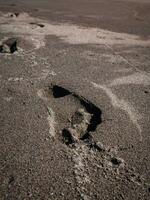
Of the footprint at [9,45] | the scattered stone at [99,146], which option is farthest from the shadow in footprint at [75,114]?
the footprint at [9,45]

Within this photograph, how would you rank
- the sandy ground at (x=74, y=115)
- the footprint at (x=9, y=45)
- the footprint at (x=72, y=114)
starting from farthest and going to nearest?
the footprint at (x=9, y=45)
the footprint at (x=72, y=114)
the sandy ground at (x=74, y=115)

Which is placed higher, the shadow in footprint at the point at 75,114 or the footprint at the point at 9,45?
the footprint at the point at 9,45

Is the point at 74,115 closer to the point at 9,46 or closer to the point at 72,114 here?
the point at 72,114

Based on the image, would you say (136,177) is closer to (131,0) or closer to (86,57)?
(86,57)

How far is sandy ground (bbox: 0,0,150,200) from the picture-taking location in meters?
2.56

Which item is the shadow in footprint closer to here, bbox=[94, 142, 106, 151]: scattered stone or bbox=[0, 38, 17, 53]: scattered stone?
bbox=[94, 142, 106, 151]: scattered stone

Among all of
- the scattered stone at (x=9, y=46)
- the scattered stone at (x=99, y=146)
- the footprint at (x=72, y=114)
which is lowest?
the scattered stone at (x=99, y=146)

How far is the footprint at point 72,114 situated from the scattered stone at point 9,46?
1884 mm

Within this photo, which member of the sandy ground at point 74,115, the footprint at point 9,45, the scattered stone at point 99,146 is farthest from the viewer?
the footprint at point 9,45

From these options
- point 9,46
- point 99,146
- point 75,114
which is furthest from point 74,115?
point 9,46

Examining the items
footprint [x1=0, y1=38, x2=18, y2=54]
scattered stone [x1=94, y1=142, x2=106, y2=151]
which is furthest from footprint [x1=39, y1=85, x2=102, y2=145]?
footprint [x1=0, y1=38, x2=18, y2=54]

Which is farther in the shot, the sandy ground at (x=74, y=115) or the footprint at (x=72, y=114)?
the footprint at (x=72, y=114)

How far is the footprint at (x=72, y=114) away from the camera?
3.20m

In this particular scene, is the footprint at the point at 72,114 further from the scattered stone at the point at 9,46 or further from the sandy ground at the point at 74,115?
the scattered stone at the point at 9,46
